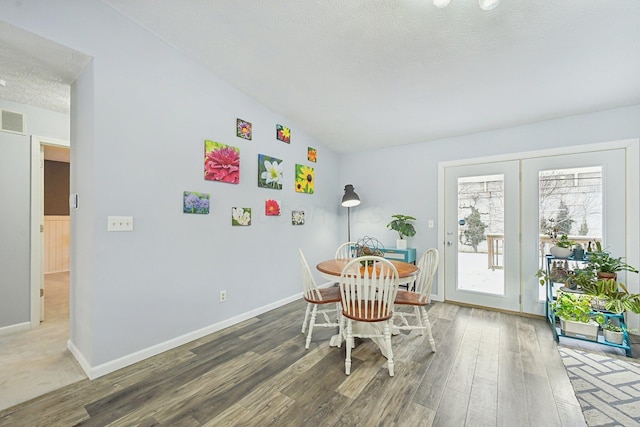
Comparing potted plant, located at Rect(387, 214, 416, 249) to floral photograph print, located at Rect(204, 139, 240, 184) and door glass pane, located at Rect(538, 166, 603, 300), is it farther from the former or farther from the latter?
floral photograph print, located at Rect(204, 139, 240, 184)

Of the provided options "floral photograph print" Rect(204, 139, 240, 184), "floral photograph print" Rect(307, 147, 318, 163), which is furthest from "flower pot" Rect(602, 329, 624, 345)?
"floral photograph print" Rect(204, 139, 240, 184)

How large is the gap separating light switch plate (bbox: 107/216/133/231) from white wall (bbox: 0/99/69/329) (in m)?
1.62

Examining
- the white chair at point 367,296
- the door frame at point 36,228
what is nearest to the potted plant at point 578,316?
the white chair at point 367,296

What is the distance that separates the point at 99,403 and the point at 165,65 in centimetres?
267

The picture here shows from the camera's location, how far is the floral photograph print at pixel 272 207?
11.2ft

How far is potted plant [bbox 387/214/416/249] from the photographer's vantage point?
12.7 ft

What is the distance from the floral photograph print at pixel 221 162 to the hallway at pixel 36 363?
6.31 ft

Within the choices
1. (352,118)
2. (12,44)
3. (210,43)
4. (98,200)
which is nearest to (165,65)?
(210,43)

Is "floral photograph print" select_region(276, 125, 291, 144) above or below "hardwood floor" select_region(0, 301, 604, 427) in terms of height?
above

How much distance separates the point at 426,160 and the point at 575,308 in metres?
2.39

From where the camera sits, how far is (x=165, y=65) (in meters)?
2.41

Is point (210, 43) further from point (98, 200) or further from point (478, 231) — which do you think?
point (478, 231)

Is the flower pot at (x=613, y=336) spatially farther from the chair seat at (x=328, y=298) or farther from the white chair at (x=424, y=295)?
the chair seat at (x=328, y=298)

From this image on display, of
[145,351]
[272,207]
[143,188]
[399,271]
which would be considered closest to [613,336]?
[399,271]
